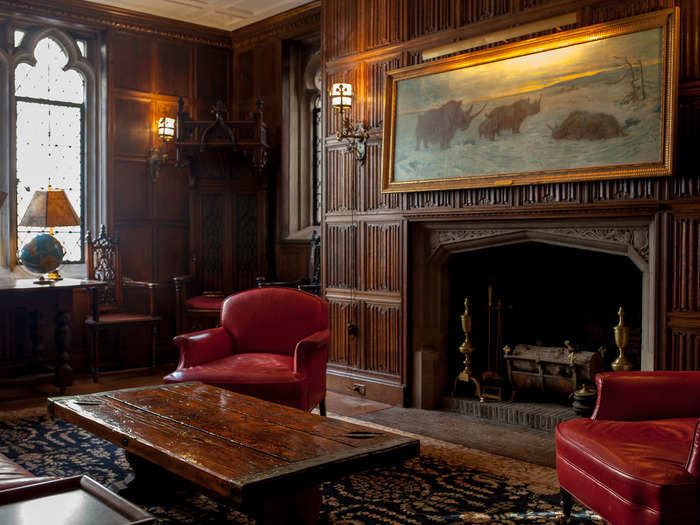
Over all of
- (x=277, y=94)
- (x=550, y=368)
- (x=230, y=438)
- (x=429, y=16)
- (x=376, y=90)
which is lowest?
(x=550, y=368)

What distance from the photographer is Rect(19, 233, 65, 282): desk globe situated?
5680 millimetres

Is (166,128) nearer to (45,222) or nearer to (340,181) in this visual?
(45,222)

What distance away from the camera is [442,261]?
5227mm

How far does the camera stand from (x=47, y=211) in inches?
222

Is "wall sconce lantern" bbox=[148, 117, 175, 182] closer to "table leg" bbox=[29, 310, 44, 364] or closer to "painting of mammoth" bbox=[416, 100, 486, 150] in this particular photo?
"table leg" bbox=[29, 310, 44, 364]

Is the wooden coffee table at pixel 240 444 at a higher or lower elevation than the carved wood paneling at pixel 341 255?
lower

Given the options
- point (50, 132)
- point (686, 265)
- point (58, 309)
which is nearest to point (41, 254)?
point (58, 309)

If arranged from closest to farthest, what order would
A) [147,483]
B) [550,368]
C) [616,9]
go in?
[147,483] < [616,9] < [550,368]

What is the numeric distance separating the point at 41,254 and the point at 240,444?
3844 mm

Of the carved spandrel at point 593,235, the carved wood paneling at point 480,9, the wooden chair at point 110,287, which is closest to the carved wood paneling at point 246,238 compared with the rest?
the wooden chair at point 110,287

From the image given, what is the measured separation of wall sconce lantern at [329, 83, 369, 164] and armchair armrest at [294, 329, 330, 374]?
180 centimetres

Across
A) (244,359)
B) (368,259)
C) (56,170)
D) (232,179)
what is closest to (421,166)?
(368,259)

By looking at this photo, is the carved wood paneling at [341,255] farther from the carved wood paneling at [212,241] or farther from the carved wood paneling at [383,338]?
the carved wood paneling at [212,241]

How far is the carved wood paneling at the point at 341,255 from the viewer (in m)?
5.60
